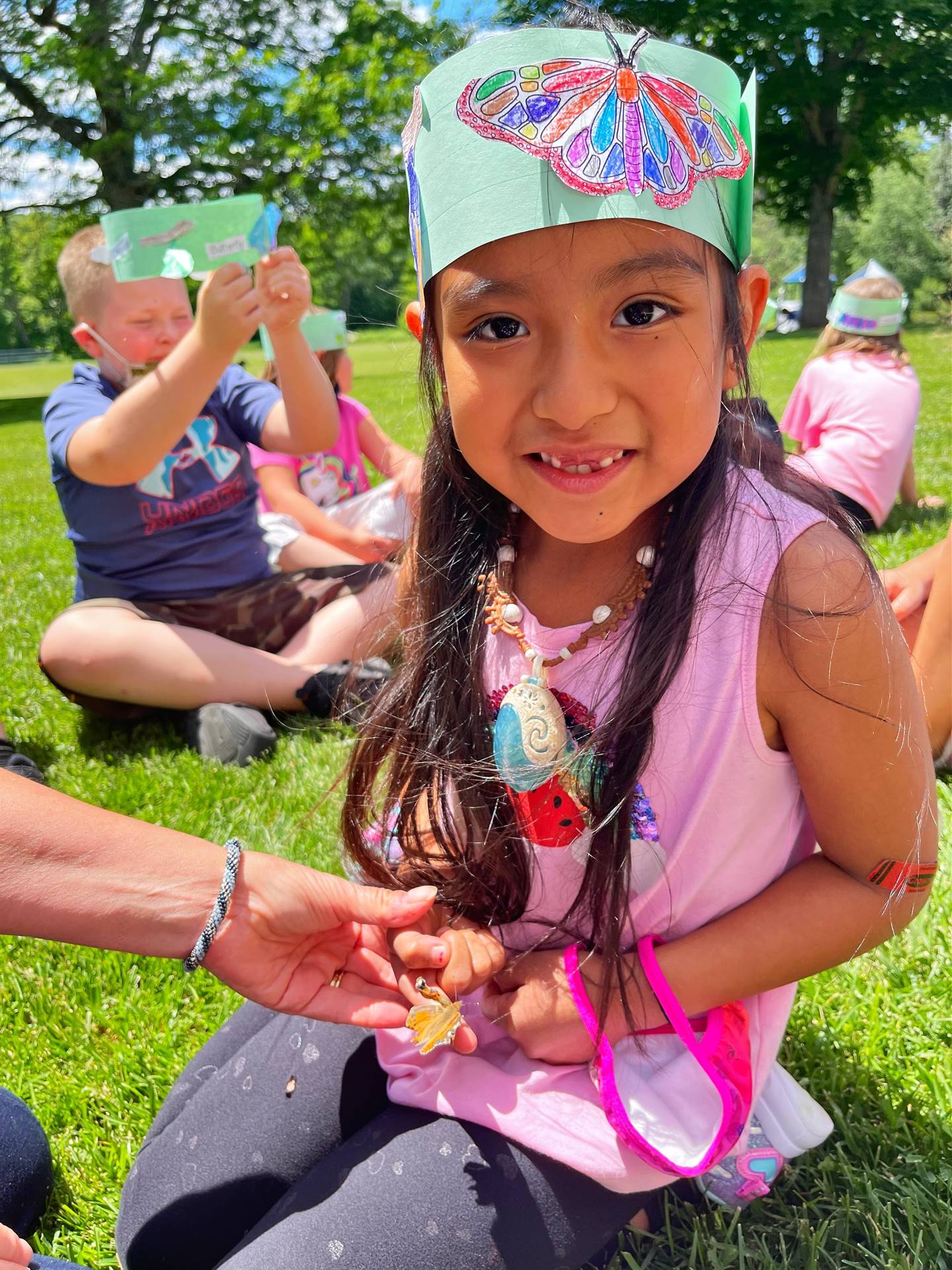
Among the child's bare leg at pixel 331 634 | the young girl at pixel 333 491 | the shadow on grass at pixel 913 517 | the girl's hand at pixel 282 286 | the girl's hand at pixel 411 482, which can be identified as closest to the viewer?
the girl's hand at pixel 411 482

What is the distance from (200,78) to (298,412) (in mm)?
23142

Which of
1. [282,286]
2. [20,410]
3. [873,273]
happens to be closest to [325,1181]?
[282,286]

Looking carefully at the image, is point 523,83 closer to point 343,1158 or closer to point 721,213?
point 721,213

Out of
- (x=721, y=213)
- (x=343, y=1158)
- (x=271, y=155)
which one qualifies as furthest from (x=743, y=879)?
(x=271, y=155)

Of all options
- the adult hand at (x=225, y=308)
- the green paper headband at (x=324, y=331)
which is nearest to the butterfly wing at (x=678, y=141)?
the adult hand at (x=225, y=308)

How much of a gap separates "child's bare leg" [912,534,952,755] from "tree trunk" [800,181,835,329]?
27.1m

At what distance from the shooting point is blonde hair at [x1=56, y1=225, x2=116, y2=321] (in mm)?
3490

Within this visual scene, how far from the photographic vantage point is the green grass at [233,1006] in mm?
1514

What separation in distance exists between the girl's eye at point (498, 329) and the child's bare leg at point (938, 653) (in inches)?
62.2

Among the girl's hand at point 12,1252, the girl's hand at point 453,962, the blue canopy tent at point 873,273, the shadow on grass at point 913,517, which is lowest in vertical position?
the shadow on grass at point 913,517

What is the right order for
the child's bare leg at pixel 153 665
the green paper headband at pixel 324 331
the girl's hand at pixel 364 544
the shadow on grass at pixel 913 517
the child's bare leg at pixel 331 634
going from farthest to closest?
the shadow on grass at pixel 913 517, the green paper headband at pixel 324 331, the girl's hand at pixel 364 544, the child's bare leg at pixel 331 634, the child's bare leg at pixel 153 665

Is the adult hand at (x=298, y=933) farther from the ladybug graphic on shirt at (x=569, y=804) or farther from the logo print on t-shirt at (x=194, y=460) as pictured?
the logo print on t-shirt at (x=194, y=460)

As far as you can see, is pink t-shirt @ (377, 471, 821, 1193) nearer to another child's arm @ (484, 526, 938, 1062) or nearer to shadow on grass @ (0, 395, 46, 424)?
another child's arm @ (484, 526, 938, 1062)

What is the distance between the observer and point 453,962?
1.44 m
